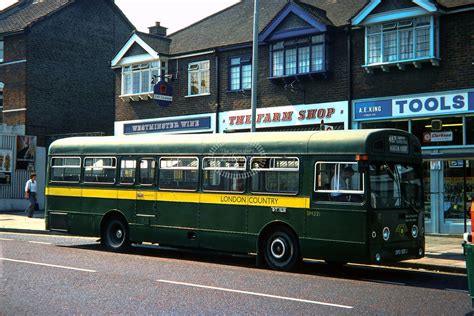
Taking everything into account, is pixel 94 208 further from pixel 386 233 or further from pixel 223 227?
pixel 386 233

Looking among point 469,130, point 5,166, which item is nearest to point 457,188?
point 469,130

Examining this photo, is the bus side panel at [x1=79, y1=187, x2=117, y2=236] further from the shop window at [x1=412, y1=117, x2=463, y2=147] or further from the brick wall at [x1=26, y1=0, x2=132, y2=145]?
the brick wall at [x1=26, y1=0, x2=132, y2=145]

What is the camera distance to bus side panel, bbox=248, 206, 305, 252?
Result: 38.8ft

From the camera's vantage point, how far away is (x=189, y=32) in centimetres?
2883

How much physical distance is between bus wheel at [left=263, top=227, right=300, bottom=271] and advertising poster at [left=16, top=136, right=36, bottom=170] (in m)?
21.3

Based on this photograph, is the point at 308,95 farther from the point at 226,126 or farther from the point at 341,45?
the point at 226,126

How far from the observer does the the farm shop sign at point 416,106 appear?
18.6m

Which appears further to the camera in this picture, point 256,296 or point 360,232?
point 360,232

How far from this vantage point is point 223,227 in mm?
12953

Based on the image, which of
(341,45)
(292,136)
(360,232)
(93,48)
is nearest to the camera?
(360,232)

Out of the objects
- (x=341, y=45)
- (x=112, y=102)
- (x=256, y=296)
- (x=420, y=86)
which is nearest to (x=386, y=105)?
(x=420, y=86)

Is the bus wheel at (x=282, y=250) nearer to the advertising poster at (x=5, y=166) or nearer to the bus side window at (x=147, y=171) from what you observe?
the bus side window at (x=147, y=171)

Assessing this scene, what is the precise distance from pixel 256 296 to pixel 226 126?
1633cm

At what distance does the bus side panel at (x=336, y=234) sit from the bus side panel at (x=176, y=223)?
286 centimetres
